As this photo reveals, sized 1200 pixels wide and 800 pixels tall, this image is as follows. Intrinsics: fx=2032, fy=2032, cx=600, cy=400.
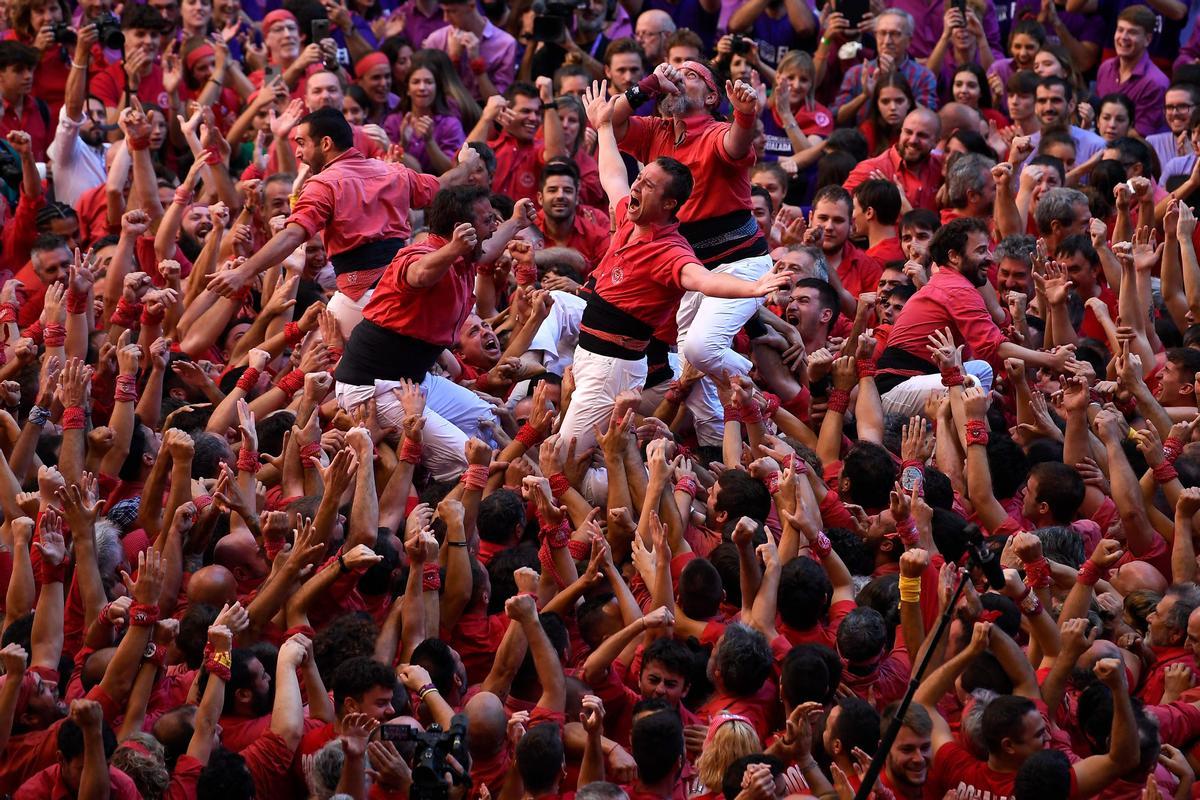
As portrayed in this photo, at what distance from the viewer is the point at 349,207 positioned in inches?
359

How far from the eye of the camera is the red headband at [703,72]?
29.8ft

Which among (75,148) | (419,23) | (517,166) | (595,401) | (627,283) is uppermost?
(627,283)

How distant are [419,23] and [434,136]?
61.1 inches

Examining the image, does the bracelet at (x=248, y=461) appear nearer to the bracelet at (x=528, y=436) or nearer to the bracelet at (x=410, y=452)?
the bracelet at (x=410, y=452)

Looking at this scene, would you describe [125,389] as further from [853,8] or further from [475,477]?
[853,8]

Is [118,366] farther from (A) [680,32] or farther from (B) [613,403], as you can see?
(A) [680,32]

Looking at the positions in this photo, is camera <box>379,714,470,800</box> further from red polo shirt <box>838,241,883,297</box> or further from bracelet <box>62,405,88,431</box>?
red polo shirt <box>838,241,883,297</box>

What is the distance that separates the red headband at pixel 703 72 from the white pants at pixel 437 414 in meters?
1.77

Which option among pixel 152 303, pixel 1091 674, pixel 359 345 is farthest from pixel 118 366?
pixel 1091 674

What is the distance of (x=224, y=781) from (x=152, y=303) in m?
3.34

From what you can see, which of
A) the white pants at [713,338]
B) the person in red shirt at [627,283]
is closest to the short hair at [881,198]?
the white pants at [713,338]

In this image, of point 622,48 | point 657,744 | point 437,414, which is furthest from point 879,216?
point 657,744

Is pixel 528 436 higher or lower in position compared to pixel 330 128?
lower

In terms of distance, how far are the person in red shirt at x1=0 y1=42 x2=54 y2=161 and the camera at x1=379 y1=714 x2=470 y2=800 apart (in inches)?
271
